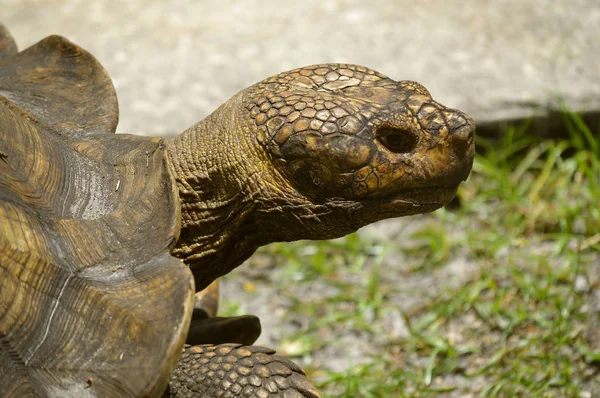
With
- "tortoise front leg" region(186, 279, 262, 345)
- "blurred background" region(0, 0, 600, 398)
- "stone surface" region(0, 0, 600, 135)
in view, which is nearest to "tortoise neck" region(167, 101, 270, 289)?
"tortoise front leg" region(186, 279, 262, 345)

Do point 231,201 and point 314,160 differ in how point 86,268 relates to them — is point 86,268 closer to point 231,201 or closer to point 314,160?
point 231,201

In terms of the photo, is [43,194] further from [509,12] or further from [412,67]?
[509,12]

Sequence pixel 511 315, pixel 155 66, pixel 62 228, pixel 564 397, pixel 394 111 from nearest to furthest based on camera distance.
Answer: pixel 62 228 → pixel 394 111 → pixel 564 397 → pixel 511 315 → pixel 155 66

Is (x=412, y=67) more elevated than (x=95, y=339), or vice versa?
(x=95, y=339)

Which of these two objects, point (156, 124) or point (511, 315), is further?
point (156, 124)

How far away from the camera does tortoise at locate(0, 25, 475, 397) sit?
5.25 ft

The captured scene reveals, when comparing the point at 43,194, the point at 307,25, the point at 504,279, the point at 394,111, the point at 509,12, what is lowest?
the point at 504,279

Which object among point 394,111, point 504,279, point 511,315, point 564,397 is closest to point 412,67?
point 504,279

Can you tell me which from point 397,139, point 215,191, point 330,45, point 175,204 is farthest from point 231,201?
point 330,45

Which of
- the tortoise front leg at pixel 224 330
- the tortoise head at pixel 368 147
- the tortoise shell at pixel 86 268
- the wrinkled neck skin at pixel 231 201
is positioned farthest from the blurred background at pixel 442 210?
the tortoise shell at pixel 86 268

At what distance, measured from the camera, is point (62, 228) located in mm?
1705

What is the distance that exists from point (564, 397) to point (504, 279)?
912 millimetres

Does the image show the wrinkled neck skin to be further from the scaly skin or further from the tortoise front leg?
the tortoise front leg

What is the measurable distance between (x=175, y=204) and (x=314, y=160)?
37cm
